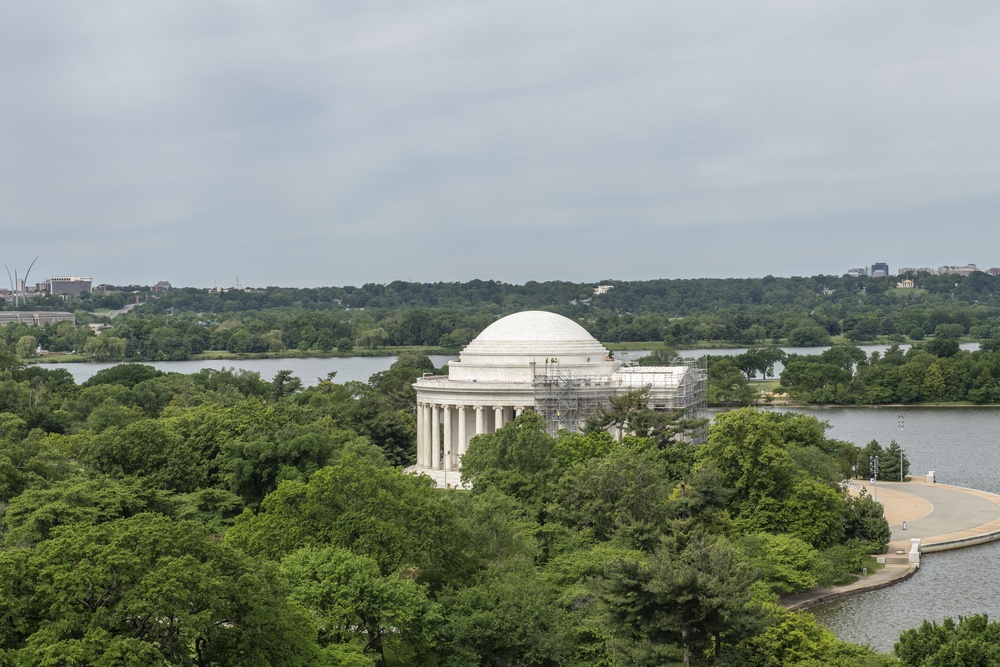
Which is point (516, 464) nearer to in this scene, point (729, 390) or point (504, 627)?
point (504, 627)

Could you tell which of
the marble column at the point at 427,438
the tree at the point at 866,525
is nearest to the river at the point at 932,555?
the tree at the point at 866,525

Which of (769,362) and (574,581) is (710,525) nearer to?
(574,581)

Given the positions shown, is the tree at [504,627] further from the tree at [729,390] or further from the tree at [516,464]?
the tree at [729,390]

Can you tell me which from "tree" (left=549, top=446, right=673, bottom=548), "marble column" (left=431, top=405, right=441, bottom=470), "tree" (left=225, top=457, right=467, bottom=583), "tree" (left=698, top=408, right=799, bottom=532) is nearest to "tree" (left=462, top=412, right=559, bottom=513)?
"tree" (left=549, top=446, right=673, bottom=548)

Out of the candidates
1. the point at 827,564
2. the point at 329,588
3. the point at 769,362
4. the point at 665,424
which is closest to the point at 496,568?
the point at 329,588

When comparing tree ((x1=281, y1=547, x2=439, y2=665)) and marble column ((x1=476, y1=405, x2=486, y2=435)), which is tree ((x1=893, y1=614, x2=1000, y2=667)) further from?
marble column ((x1=476, y1=405, x2=486, y2=435))

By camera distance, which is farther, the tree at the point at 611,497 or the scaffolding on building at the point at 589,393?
the scaffolding on building at the point at 589,393
